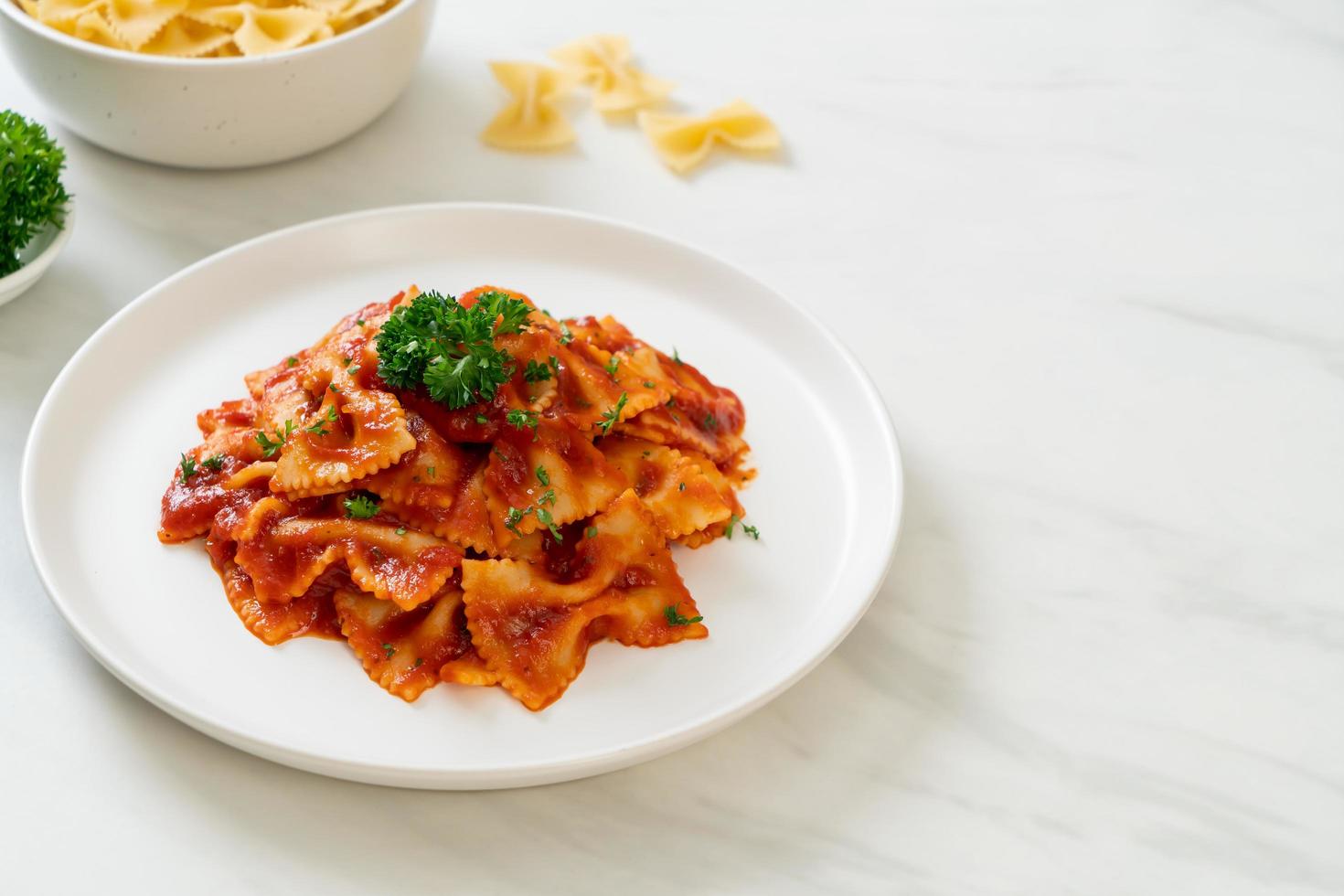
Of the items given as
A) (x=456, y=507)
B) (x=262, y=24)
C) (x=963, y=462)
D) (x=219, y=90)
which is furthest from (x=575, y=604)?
(x=262, y=24)

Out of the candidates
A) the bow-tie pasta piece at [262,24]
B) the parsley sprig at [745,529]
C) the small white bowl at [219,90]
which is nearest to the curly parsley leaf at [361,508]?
the parsley sprig at [745,529]

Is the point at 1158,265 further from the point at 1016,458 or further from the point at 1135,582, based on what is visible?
the point at 1135,582

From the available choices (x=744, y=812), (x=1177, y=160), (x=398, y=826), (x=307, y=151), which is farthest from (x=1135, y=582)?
(x=307, y=151)

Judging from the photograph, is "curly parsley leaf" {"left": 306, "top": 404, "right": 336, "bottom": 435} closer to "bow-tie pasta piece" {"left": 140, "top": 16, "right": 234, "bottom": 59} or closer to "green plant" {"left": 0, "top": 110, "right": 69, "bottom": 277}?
"green plant" {"left": 0, "top": 110, "right": 69, "bottom": 277}

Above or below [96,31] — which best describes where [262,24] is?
below

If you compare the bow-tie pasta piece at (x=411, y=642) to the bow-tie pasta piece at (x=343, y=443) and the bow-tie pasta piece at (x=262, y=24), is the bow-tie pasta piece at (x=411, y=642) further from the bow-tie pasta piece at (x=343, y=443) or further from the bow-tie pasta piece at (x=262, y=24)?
the bow-tie pasta piece at (x=262, y=24)

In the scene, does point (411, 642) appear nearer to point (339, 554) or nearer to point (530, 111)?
point (339, 554)

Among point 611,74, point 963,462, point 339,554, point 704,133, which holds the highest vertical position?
point 339,554
